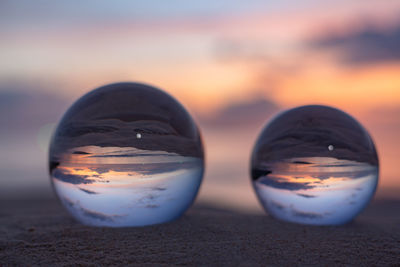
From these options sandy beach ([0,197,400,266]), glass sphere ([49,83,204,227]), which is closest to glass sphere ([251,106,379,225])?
sandy beach ([0,197,400,266])

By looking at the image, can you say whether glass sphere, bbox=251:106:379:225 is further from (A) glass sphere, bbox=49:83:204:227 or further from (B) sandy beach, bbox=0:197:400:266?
(A) glass sphere, bbox=49:83:204:227

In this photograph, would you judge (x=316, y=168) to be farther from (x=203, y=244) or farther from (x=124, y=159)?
(x=124, y=159)

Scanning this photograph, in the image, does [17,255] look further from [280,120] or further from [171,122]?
[280,120]

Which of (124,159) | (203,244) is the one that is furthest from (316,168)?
(124,159)

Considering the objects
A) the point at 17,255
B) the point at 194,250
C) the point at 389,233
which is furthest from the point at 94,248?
the point at 389,233

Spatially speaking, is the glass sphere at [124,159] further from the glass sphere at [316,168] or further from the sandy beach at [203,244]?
the glass sphere at [316,168]

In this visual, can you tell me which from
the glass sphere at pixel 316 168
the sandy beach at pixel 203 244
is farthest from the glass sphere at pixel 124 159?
the glass sphere at pixel 316 168

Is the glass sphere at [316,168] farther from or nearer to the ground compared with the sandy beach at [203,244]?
farther from the ground
